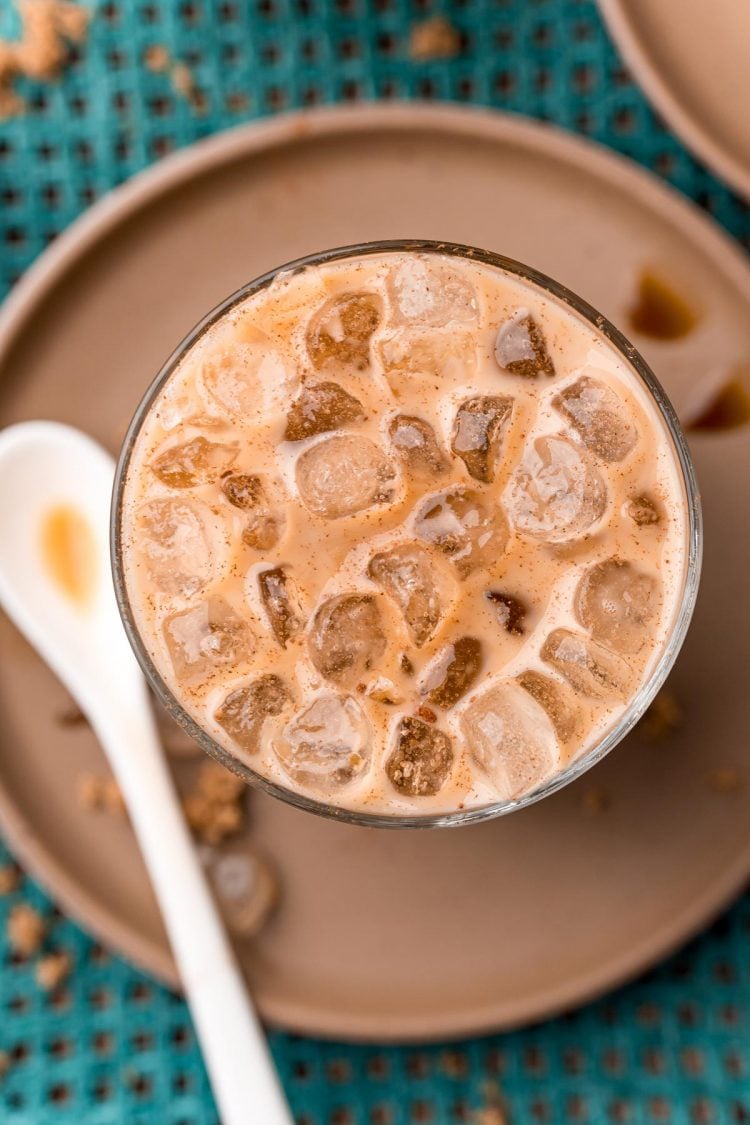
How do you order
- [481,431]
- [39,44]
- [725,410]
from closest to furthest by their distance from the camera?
[481,431] → [725,410] → [39,44]

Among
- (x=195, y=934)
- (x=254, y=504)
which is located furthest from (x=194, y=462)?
(x=195, y=934)

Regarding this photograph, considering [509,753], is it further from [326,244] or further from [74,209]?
[74,209]

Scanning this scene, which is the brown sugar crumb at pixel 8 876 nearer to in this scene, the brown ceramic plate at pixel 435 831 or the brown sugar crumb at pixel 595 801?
the brown ceramic plate at pixel 435 831

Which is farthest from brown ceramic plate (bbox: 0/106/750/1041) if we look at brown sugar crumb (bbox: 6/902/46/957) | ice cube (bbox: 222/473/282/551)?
ice cube (bbox: 222/473/282/551)

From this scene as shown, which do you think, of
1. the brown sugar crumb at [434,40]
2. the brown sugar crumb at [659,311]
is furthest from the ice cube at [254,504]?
the brown sugar crumb at [434,40]

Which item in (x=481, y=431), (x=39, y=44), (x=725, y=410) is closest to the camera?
(x=481, y=431)

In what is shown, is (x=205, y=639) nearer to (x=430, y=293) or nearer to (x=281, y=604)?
(x=281, y=604)

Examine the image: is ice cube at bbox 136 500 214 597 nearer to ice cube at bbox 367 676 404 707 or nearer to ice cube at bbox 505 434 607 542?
ice cube at bbox 367 676 404 707
